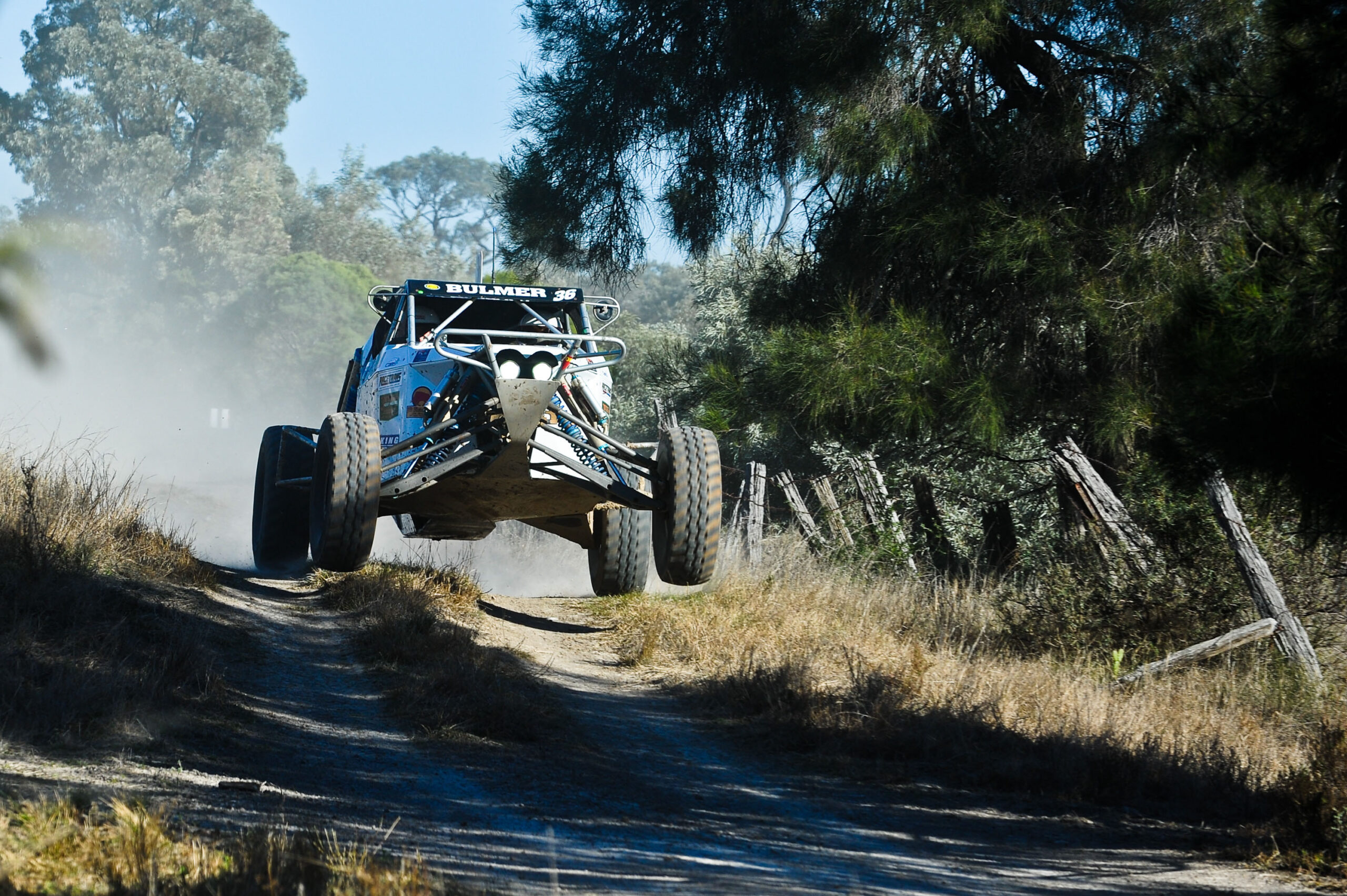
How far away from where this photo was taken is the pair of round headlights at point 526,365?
8.58 meters

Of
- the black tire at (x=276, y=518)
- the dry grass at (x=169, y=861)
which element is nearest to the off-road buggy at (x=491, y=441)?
the black tire at (x=276, y=518)

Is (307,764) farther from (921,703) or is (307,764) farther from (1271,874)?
(1271,874)

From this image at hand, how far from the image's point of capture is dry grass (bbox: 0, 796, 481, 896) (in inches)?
134

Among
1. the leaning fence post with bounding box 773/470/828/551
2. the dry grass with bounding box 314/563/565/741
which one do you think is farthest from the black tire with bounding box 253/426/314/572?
the leaning fence post with bounding box 773/470/828/551

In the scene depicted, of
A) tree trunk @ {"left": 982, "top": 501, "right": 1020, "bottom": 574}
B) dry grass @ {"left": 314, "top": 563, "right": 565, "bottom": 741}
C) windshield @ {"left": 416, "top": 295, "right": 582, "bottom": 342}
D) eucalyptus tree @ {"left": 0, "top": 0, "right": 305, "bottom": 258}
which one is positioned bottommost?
dry grass @ {"left": 314, "top": 563, "right": 565, "bottom": 741}

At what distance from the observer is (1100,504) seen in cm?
931

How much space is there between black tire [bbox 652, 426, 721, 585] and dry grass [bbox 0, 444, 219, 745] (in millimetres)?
3052

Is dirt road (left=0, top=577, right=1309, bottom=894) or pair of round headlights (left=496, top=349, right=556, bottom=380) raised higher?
pair of round headlights (left=496, top=349, right=556, bottom=380)

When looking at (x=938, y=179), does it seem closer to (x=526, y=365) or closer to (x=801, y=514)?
(x=526, y=365)

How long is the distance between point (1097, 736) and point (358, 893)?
13.7 feet

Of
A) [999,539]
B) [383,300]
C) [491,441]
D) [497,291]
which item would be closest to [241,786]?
[491,441]

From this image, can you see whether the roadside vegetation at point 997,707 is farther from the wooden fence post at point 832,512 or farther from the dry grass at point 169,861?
the dry grass at point 169,861

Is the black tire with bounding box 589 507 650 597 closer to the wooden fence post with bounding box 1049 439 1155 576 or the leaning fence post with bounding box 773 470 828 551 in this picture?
the leaning fence post with bounding box 773 470 828 551

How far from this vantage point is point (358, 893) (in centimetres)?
336
